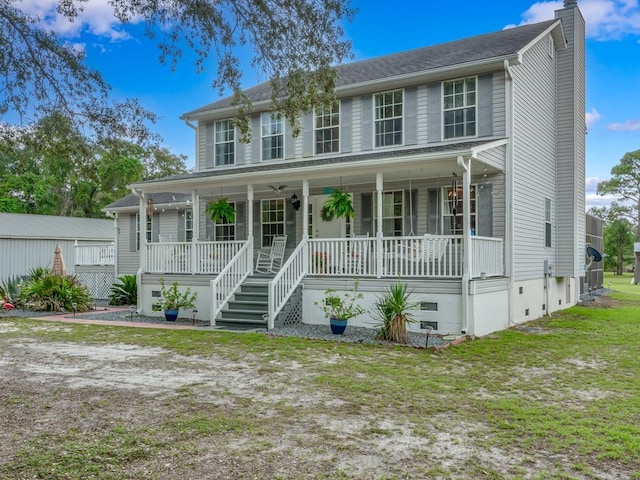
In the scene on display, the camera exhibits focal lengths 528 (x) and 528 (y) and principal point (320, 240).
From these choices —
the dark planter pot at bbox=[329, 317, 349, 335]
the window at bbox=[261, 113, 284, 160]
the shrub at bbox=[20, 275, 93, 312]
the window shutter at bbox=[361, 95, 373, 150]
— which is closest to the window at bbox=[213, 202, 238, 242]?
the window at bbox=[261, 113, 284, 160]

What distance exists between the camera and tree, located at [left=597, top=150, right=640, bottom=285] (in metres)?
45.1

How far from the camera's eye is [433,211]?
1375cm

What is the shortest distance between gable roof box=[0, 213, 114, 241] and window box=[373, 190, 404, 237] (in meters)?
18.6

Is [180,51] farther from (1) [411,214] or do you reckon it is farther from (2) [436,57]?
(2) [436,57]

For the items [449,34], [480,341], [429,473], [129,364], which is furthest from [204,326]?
[449,34]

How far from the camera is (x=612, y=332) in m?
11.7

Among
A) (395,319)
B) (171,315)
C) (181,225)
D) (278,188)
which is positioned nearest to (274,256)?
(278,188)

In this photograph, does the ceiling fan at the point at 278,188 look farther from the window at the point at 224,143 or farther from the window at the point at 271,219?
the window at the point at 224,143

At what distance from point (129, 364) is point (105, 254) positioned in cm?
1484

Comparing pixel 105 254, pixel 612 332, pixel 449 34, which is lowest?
pixel 612 332

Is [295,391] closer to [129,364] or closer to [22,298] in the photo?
[129,364]

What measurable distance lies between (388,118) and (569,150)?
6.12 m

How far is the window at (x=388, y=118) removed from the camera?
1432cm

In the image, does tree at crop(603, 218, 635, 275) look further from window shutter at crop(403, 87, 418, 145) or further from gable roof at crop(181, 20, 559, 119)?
window shutter at crop(403, 87, 418, 145)
